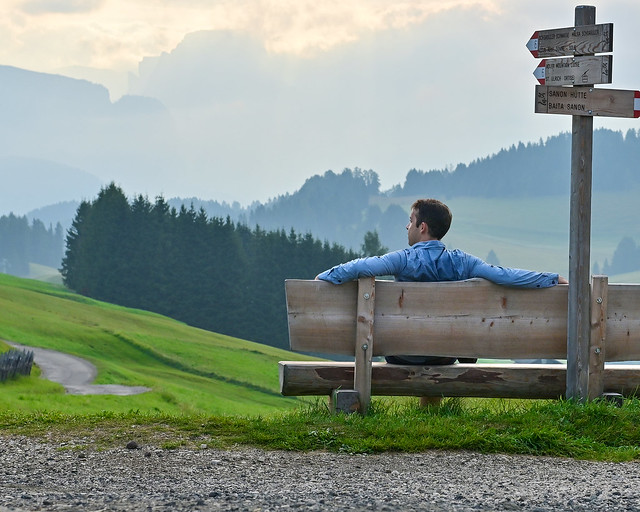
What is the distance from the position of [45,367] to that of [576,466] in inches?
1839

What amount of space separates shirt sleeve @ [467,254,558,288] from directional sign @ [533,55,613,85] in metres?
2.02

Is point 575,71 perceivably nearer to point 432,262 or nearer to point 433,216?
point 433,216

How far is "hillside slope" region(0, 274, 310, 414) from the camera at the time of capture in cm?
4798

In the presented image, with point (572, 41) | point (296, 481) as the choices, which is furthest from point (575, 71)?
point (296, 481)

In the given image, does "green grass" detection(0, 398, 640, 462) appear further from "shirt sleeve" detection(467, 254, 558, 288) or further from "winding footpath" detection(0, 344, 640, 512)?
"shirt sleeve" detection(467, 254, 558, 288)

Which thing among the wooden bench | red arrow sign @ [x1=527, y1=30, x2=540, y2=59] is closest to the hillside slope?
the wooden bench

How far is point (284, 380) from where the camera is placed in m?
8.71

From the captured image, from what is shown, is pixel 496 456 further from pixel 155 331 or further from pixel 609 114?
pixel 155 331

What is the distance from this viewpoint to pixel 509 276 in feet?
28.4

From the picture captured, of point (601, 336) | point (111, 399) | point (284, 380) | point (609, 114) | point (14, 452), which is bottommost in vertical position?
point (111, 399)

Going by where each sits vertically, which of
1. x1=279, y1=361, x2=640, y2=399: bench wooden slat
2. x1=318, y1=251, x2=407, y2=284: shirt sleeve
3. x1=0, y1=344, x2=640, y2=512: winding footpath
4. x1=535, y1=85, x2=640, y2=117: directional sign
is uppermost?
A: x1=535, y1=85, x2=640, y2=117: directional sign

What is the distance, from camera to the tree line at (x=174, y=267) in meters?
103

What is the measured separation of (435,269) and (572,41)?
9.01ft

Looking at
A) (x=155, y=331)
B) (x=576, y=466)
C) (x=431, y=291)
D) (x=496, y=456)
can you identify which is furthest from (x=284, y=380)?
(x=155, y=331)
